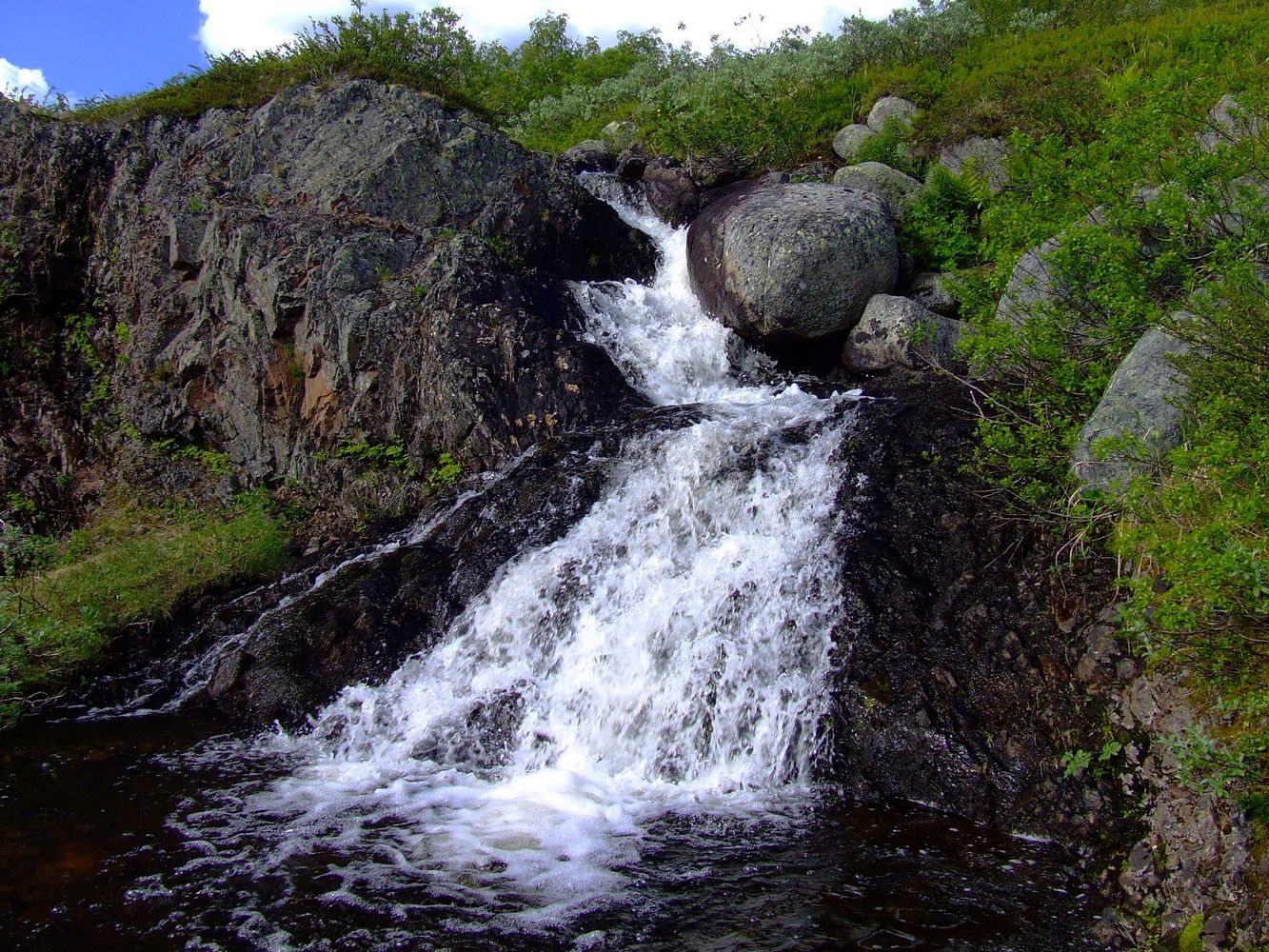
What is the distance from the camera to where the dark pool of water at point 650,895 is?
4102 mm

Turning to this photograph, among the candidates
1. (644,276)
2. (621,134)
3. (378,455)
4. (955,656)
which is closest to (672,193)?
(644,276)

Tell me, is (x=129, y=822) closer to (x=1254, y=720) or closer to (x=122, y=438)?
(x=1254, y=720)

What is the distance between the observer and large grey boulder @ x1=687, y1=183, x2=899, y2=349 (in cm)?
1070

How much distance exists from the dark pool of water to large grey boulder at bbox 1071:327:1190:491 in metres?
2.54

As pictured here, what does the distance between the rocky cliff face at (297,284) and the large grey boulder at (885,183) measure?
141 inches

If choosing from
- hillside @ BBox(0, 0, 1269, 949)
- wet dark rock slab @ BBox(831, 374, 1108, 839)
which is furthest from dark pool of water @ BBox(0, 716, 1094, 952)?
hillside @ BBox(0, 0, 1269, 949)

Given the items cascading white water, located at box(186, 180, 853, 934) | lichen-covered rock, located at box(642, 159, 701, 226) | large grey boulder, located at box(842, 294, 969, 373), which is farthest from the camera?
lichen-covered rock, located at box(642, 159, 701, 226)

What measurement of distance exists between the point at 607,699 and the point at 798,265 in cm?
652

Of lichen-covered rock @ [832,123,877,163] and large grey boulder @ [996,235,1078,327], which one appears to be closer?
large grey boulder @ [996,235,1078,327]

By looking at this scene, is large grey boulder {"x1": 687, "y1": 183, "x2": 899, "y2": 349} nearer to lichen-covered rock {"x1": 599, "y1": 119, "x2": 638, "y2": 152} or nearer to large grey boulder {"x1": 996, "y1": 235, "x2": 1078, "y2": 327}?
large grey boulder {"x1": 996, "y1": 235, "x2": 1078, "y2": 327}

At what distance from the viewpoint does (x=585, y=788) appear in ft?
18.8

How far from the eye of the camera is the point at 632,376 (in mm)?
10477

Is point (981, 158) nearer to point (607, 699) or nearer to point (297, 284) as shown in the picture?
point (297, 284)


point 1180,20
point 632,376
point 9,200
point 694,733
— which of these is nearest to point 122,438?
point 9,200
